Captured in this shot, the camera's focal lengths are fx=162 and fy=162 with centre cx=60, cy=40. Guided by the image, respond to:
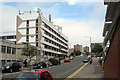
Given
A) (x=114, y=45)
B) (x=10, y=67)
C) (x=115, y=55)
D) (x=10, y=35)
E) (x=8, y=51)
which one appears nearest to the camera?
(x=115, y=55)

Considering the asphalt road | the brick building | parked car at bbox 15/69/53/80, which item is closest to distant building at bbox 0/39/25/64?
the asphalt road

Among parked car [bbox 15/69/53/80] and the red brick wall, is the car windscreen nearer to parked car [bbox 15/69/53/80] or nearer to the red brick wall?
parked car [bbox 15/69/53/80]

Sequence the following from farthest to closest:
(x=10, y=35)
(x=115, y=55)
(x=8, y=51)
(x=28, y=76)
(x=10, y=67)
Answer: (x=10, y=35)
(x=8, y=51)
(x=10, y=67)
(x=115, y=55)
(x=28, y=76)

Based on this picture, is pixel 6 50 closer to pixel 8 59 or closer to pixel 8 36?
pixel 8 59

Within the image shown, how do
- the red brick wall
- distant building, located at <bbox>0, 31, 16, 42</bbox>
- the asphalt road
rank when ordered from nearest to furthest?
the red brick wall → the asphalt road → distant building, located at <bbox>0, 31, 16, 42</bbox>

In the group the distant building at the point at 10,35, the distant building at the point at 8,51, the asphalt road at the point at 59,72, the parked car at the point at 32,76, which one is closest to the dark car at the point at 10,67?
the asphalt road at the point at 59,72

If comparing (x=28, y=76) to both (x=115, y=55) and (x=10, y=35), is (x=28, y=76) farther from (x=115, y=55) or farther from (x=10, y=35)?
(x=10, y=35)

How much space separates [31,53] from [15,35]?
31.7 m

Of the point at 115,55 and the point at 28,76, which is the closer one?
the point at 28,76

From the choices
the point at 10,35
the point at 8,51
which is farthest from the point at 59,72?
the point at 10,35

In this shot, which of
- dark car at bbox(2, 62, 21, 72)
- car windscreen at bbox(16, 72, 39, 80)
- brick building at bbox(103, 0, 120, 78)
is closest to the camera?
brick building at bbox(103, 0, 120, 78)

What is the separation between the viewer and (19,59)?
43125 mm

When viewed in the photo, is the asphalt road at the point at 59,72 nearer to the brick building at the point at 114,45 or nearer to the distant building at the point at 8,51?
the brick building at the point at 114,45

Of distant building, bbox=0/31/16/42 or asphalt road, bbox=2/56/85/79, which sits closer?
asphalt road, bbox=2/56/85/79
